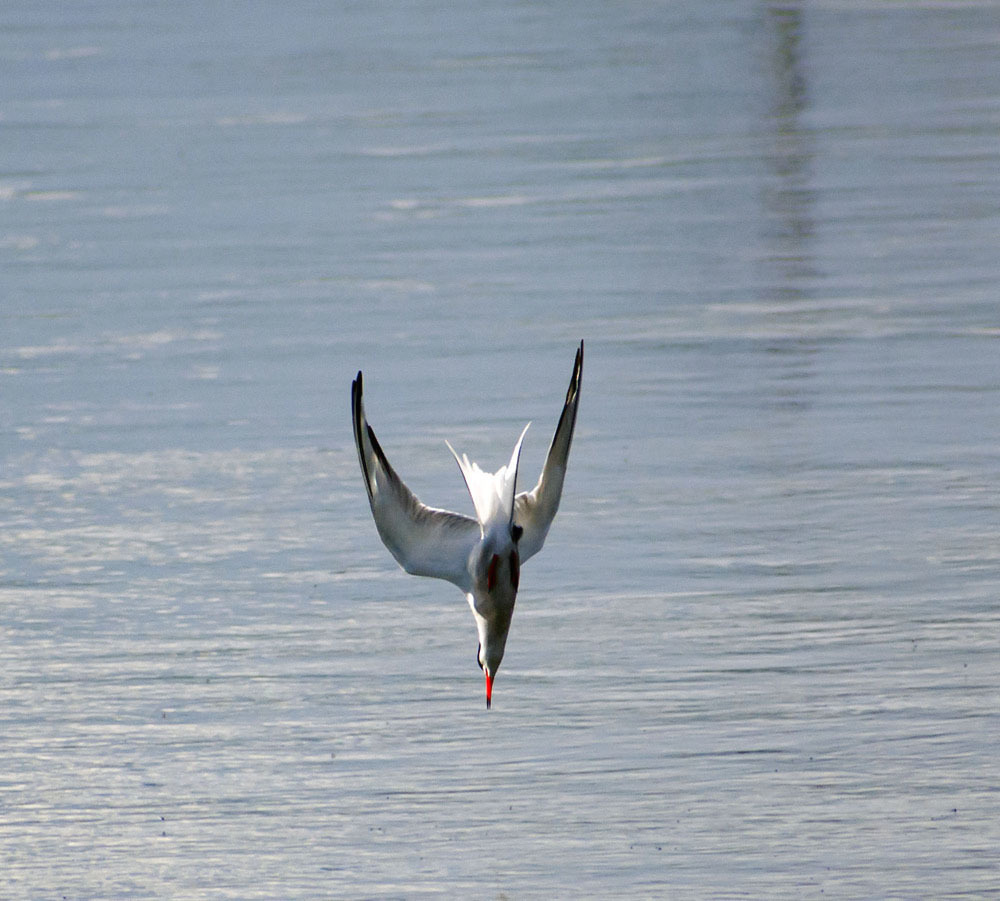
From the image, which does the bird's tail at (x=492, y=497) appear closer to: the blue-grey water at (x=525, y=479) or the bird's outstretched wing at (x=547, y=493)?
the bird's outstretched wing at (x=547, y=493)

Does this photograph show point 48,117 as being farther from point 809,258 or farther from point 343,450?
point 343,450

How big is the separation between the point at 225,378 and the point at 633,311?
174 cm

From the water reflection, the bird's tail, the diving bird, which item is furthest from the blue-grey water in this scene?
the bird's tail

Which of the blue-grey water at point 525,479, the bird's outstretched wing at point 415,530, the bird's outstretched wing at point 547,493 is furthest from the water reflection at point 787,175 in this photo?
the bird's outstretched wing at point 415,530

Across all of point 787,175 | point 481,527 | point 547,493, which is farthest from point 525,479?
point 787,175

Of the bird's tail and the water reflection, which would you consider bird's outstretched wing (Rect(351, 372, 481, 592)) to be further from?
the water reflection

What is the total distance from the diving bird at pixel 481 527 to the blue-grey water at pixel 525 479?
1.44 ft

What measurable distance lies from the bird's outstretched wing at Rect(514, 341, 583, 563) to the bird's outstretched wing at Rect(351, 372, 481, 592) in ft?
0.44

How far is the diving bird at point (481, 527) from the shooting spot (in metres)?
4.64

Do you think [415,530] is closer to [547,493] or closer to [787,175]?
[547,493]

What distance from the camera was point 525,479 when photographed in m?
6.83

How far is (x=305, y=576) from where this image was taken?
6168mm

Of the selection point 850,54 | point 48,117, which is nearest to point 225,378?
point 48,117

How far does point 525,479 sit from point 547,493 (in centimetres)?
192
